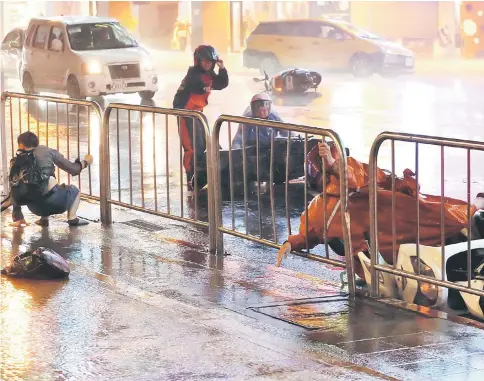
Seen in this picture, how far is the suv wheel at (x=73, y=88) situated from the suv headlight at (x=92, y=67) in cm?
38

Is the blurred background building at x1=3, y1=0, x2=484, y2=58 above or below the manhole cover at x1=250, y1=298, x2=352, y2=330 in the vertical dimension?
above

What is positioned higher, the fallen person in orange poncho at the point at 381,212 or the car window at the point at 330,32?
the car window at the point at 330,32

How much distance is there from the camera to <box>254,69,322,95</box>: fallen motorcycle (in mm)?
27016

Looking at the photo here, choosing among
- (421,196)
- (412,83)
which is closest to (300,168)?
(421,196)

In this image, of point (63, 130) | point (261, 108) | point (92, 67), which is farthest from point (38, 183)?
point (92, 67)

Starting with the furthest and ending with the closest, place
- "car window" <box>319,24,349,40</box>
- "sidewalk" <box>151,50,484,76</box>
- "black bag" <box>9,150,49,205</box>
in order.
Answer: "sidewalk" <box>151,50,484,76</box> < "car window" <box>319,24,349,40</box> < "black bag" <box>9,150,49,205</box>

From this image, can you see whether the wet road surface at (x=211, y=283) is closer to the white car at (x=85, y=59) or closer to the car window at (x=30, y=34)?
the white car at (x=85, y=59)

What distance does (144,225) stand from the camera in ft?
36.4

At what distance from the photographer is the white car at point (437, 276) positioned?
7.67 metres

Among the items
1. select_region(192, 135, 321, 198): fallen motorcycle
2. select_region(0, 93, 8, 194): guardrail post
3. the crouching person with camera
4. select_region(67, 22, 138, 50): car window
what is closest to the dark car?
select_region(67, 22, 138, 50): car window

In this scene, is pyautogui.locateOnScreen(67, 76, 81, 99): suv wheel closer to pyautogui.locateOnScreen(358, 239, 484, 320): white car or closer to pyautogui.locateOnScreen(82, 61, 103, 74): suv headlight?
pyautogui.locateOnScreen(82, 61, 103, 74): suv headlight

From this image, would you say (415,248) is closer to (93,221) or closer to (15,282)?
(15,282)

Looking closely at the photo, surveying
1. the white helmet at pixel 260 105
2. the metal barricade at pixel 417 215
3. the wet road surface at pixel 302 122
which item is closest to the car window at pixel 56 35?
the wet road surface at pixel 302 122

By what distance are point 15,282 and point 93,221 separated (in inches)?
112
